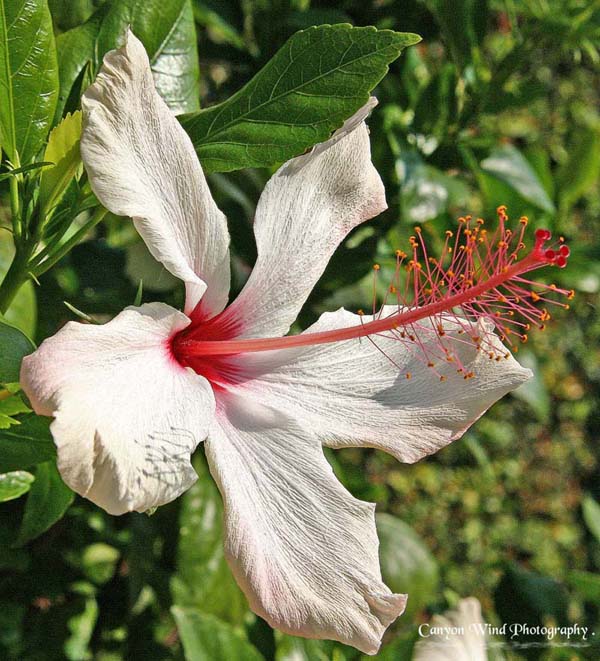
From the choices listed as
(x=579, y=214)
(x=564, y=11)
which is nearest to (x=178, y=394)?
(x=564, y=11)

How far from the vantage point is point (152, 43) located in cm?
109

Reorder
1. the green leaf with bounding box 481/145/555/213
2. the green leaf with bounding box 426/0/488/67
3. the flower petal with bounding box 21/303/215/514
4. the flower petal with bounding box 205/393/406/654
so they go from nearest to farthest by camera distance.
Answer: the flower petal with bounding box 21/303/215/514
the flower petal with bounding box 205/393/406/654
the green leaf with bounding box 426/0/488/67
the green leaf with bounding box 481/145/555/213

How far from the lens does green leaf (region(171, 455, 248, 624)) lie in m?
1.58

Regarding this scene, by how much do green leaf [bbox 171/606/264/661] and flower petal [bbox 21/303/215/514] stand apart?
573mm

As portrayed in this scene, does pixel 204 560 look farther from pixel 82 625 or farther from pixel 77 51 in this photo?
pixel 77 51

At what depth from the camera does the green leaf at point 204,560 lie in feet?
5.19

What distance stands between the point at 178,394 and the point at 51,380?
16cm

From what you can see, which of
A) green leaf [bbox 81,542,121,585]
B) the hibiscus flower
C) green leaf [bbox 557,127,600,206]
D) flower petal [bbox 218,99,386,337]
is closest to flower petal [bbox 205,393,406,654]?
the hibiscus flower

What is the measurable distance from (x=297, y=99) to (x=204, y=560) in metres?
0.98

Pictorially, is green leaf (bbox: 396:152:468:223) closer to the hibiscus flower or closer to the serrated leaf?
the hibiscus flower

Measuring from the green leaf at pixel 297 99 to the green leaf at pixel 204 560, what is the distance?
2.58 feet

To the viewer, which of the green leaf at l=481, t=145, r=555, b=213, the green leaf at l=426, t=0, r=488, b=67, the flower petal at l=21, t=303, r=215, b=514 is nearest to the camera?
the flower petal at l=21, t=303, r=215, b=514

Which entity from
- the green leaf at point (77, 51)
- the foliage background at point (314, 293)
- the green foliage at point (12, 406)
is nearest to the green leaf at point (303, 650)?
the foliage background at point (314, 293)

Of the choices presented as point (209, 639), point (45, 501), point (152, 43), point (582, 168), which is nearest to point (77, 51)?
point (152, 43)
